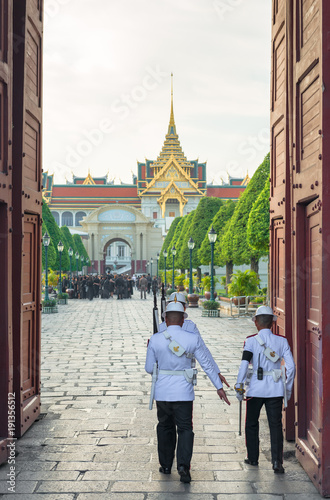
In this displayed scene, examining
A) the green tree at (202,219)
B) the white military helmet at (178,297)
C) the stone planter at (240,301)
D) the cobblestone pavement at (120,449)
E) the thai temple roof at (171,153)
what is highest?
the thai temple roof at (171,153)

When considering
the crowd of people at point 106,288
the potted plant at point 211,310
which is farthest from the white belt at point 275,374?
the crowd of people at point 106,288

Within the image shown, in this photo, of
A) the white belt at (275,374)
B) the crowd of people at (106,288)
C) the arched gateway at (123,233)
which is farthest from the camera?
the arched gateway at (123,233)

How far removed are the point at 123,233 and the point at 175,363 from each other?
75.6 metres

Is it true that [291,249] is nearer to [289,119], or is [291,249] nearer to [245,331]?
[289,119]

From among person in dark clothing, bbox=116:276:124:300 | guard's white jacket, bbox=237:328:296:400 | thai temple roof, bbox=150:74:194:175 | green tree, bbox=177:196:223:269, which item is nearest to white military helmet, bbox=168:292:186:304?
guard's white jacket, bbox=237:328:296:400

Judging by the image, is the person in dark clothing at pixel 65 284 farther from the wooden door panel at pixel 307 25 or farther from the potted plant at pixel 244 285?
the wooden door panel at pixel 307 25

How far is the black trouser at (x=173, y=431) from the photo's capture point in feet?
16.7

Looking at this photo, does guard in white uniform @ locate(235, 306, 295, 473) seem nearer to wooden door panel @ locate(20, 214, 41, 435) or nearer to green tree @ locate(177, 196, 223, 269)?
wooden door panel @ locate(20, 214, 41, 435)

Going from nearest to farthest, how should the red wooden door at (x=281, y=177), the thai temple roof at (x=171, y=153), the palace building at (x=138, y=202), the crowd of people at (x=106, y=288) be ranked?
the red wooden door at (x=281, y=177) < the crowd of people at (x=106, y=288) < the palace building at (x=138, y=202) < the thai temple roof at (x=171, y=153)

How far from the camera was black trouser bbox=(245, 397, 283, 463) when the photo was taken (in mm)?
5258

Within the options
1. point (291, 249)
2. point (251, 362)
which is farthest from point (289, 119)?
point (251, 362)

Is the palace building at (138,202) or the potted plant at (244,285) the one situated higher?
the palace building at (138,202)

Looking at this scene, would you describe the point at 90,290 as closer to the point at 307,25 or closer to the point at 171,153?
the point at 307,25

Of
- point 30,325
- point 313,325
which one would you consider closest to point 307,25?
point 313,325
